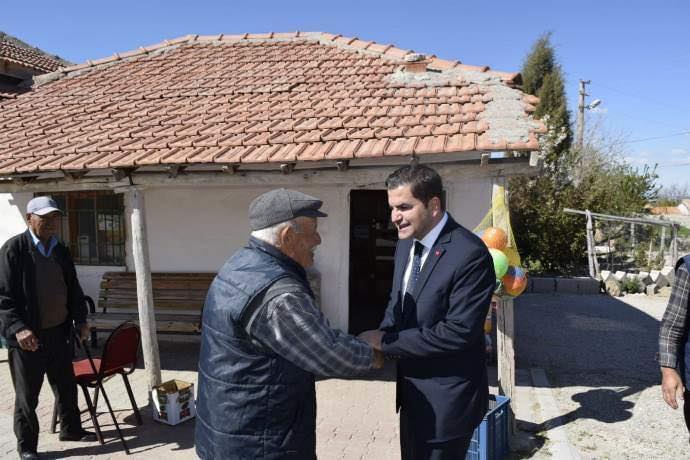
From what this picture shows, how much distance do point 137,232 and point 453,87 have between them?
4.26 meters

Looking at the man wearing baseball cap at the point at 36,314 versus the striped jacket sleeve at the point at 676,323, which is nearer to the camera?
the striped jacket sleeve at the point at 676,323

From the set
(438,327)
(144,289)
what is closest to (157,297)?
(144,289)

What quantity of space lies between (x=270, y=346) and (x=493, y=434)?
102 inches

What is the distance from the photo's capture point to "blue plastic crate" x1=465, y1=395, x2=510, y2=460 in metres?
3.66

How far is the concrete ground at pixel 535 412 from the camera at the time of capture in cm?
423

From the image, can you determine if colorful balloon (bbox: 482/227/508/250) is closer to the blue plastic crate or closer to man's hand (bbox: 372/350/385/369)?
the blue plastic crate

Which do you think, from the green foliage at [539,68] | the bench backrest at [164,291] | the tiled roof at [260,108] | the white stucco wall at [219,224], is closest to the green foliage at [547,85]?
the green foliage at [539,68]

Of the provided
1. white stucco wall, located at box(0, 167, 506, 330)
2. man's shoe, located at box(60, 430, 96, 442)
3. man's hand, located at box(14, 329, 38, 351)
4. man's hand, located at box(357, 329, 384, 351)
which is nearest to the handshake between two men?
man's hand, located at box(357, 329, 384, 351)

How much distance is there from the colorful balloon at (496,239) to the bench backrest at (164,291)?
4.10m

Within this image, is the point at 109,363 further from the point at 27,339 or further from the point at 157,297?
the point at 157,297

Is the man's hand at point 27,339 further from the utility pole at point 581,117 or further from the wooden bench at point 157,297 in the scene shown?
the utility pole at point 581,117

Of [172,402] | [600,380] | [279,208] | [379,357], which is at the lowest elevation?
[600,380]

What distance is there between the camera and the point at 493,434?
12.5 ft

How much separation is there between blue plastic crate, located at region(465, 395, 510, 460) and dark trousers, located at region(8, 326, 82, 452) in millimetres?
3106
